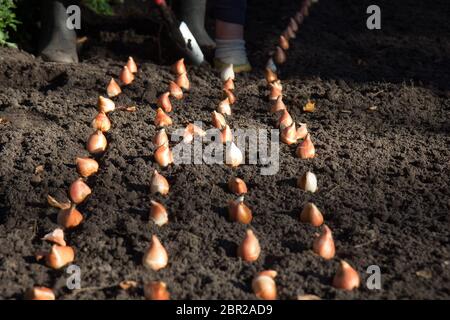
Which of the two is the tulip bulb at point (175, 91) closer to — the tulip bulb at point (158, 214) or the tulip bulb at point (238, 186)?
the tulip bulb at point (238, 186)

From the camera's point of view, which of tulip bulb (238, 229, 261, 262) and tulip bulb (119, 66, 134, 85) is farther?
tulip bulb (119, 66, 134, 85)

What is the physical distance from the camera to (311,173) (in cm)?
307

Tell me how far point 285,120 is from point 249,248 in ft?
4.12

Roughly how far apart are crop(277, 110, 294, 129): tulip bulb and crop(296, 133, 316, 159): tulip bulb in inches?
12.3

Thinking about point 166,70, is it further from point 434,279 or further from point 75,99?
point 434,279

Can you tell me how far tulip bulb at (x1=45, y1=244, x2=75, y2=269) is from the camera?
2.57 metres

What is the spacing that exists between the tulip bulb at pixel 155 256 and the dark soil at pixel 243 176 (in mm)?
31

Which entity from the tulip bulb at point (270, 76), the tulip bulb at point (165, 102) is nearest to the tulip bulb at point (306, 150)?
the tulip bulb at point (165, 102)

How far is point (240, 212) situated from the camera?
111 inches

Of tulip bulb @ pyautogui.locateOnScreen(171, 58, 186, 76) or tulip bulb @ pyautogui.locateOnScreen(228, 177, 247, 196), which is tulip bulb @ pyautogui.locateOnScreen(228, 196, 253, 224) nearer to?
tulip bulb @ pyautogui.locateOnScreen(228, 177, 247, 196)

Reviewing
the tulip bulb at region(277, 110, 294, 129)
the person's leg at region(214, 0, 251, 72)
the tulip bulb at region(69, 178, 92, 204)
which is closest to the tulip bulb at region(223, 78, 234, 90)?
the person's leg at region(214, 0, 251, 72)

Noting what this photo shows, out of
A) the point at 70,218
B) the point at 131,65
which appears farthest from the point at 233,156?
the point at 131,65

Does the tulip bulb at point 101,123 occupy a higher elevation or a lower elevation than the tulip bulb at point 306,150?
higher

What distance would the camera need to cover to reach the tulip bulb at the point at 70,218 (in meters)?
2.80
